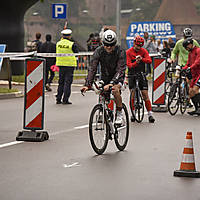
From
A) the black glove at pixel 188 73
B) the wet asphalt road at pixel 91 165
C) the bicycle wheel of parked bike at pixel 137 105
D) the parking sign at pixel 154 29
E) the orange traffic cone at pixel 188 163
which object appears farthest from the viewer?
the parking sign at pixel 154 29

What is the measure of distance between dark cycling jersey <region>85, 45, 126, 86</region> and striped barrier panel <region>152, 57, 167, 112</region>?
5.95 meters

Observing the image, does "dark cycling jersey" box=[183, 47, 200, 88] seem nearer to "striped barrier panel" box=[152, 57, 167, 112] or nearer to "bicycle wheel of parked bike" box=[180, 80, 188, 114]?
"bicycle wheel of parked bike" box=[180, 80, 188, 114]

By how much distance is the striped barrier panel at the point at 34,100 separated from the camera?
474 inches

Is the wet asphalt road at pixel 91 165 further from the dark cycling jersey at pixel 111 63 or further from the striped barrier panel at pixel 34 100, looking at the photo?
the dark cycling jersey at pixel 111 63

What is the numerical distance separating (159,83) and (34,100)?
19.5 ft

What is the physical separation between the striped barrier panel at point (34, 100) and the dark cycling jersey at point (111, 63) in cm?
110

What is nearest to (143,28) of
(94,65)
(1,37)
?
(1,37)

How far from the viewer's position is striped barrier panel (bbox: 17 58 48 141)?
12031 mm

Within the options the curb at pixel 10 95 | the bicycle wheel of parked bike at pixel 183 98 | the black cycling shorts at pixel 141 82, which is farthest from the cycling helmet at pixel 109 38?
the curb at pixel 10 95

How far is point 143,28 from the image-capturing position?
39.0 m

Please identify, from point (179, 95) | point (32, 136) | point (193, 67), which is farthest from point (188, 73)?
point (32, 136)

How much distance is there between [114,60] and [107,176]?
2.88 m

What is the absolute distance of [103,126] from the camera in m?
10.6

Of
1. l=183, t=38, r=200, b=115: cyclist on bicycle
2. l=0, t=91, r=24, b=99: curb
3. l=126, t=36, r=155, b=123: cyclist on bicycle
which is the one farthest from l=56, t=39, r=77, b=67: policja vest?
l=126, t=36, r=155, b=123: cyclist on bicycle
